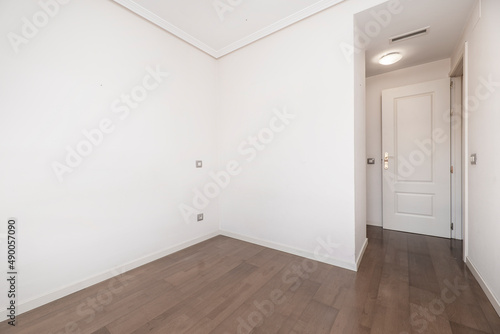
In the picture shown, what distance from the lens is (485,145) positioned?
1773mm

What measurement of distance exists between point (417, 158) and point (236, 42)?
A: 10.8 feet

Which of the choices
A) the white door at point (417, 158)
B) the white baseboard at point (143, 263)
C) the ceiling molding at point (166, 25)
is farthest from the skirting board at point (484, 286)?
the ceiling molding at point (166, 25)

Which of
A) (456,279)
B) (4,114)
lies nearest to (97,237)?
(4,114)

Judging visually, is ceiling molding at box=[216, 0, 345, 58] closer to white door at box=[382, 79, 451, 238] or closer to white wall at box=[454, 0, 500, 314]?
white wall at box=[454, 0, 500, 314]

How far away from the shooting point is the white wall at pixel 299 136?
2.23 metres

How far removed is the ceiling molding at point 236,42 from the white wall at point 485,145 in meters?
1.35

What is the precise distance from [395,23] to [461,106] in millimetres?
1729

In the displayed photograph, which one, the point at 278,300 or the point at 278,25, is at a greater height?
the point at 278,25

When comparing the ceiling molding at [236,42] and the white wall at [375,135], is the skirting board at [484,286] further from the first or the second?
the ceiling molding at [236,42]

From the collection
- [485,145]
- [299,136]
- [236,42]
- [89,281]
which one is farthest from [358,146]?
[89,281]

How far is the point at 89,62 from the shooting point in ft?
6.49

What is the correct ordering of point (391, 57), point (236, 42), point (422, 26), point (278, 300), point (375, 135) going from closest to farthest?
point (278, 300) < point (422, 26) < point (391, 57) < point (236, 42) < point (375, 135)

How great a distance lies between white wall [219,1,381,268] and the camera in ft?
7.32

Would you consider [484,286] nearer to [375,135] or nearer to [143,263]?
[375,135]
